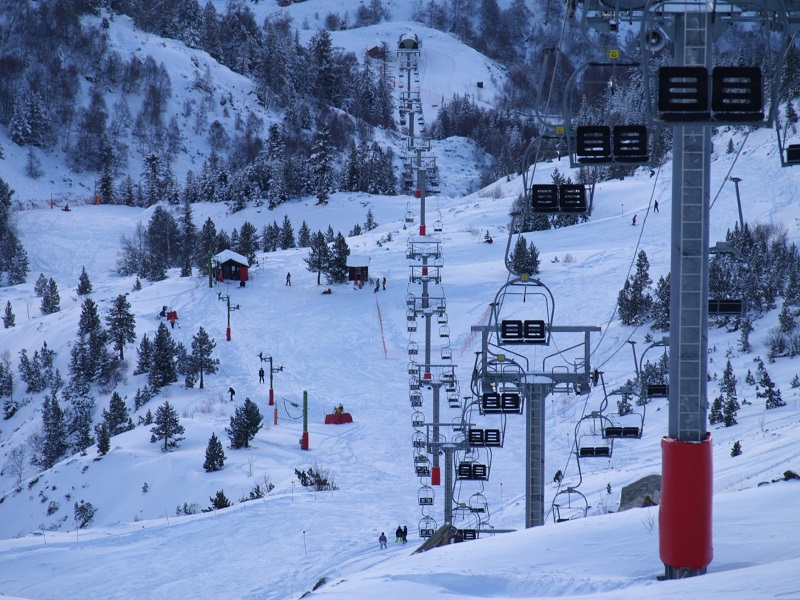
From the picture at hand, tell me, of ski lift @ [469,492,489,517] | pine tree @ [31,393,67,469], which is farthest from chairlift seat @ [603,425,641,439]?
pine tree @ [31,393,67,469]

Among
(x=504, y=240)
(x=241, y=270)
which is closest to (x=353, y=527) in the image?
(x=241, y=270)

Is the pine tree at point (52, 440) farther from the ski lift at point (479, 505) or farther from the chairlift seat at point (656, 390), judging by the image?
the chairlift seat at point (656, 390)

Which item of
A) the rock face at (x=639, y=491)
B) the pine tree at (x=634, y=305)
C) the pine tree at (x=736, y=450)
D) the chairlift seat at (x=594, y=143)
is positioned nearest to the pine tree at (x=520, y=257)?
the pine tree at (x=634, y=305)

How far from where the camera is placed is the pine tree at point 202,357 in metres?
35.7

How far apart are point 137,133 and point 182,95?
755cm

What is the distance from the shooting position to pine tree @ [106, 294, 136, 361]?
39531 mm

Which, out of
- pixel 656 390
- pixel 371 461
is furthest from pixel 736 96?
pixel 371 461

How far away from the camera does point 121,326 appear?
39875mm

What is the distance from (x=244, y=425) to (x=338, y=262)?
723 inches

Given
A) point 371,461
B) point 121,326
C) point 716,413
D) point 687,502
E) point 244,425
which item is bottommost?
point 371,461

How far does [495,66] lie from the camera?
13188cm

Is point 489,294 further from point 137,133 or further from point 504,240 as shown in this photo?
point 137,133

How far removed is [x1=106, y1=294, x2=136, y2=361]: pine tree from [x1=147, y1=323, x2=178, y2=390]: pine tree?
388cm

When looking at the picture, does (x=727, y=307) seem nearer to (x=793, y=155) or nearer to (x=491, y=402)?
(x=491, y=402)
